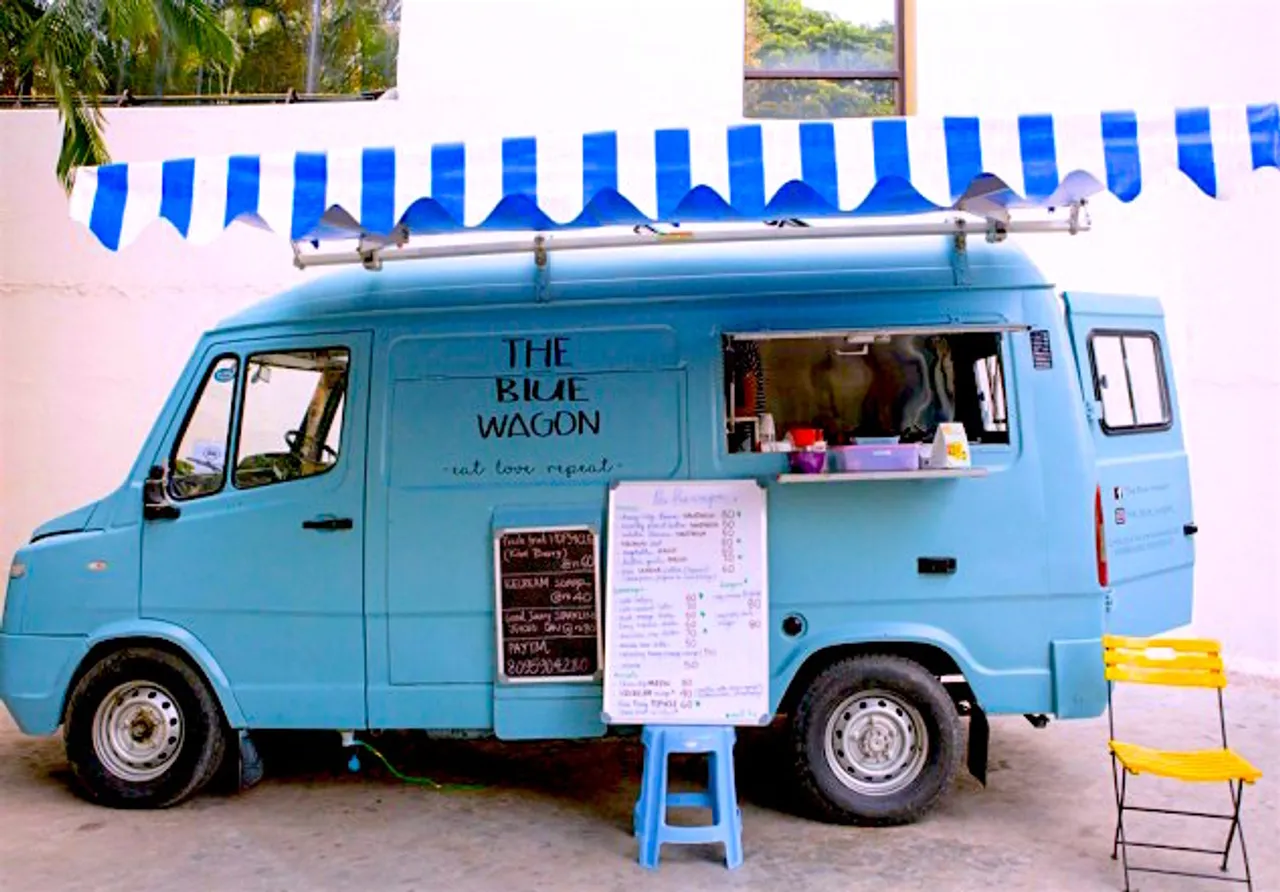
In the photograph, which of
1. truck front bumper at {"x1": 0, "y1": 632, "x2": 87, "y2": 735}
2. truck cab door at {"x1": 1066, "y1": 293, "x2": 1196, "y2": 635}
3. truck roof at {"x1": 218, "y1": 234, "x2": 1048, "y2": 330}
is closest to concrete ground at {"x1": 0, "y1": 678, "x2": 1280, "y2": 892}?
truck front bumper at {"x1": 0, "y1": 632, "x2": 87, "y2": 735}

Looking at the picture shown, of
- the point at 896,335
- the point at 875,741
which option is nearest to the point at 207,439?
the point at 896,335

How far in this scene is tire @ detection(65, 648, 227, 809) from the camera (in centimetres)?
541

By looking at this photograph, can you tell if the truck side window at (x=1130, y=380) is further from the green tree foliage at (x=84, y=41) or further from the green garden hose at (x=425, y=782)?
the green tree foliage at (x=84, y=41)

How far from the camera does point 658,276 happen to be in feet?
17.6

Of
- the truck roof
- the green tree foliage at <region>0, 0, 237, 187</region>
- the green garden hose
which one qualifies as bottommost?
the green garden hose

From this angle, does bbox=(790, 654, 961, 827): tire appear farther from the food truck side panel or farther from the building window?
the building window

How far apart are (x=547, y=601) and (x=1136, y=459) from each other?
2985mm

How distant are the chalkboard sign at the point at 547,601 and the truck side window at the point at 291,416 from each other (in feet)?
3.29

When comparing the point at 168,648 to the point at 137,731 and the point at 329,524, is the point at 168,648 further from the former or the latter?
the point at 329,524

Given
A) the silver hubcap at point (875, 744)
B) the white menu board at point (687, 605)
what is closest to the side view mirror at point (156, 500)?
the white menu board at point (687, 605)

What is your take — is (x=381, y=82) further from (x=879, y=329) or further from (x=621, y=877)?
(x=621, y=877)

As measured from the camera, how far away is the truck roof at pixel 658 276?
525 centimetres

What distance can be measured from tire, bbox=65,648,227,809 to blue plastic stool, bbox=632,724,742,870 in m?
2.11

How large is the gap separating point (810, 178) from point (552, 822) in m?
3.16
